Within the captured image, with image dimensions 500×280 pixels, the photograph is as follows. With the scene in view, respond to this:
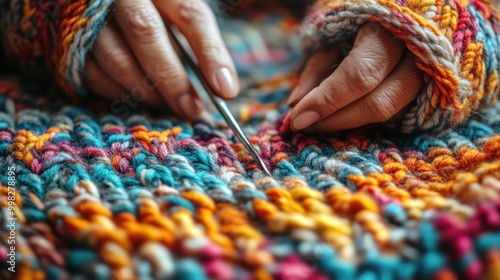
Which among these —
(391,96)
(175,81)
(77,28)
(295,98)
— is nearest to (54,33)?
(77,28)

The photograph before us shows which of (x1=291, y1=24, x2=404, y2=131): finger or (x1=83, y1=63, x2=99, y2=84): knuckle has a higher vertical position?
(x1=291, y1=24, x2=404, y2=131): finger

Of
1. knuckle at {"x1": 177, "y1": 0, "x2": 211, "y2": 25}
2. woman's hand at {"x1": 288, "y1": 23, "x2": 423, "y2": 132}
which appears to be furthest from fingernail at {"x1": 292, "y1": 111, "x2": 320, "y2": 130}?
knuckle at {"x1": 177, "y1": 0, "x2": 211, "y2": 25}

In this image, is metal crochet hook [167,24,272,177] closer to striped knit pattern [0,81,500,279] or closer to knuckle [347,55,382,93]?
striped knit pattern [0,81,500,279]

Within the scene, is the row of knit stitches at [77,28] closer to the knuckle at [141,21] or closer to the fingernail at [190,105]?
the knuckle at [141,21]

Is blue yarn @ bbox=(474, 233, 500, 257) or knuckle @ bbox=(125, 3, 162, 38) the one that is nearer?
blue yarn @ bbox=(474, 233, 500, 257)

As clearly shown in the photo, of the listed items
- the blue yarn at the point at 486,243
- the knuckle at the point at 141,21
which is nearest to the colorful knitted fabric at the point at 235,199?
the blue yarn at the point at 486,243

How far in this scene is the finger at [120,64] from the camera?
26.9 inches

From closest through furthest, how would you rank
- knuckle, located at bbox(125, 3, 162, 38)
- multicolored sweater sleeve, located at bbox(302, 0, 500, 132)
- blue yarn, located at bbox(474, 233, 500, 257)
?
blue yarn, located at bbox(474, 233, 500, 257) < multicolored sweater sleeve, located at bbox(302, 0, 500, 132) < knuckle, located at bbox(125, 3, 162, 38)

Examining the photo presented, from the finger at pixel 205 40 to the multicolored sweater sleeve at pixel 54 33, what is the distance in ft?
0.35

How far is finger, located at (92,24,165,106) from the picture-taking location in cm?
68

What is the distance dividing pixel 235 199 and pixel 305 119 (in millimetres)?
193

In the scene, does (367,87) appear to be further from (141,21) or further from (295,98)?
(141,21)

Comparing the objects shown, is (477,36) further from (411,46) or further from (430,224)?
(430,224)

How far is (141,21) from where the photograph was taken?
667 millimetres
